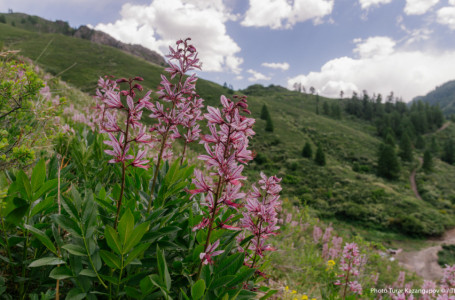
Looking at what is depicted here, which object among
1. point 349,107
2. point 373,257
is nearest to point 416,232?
point 373,257

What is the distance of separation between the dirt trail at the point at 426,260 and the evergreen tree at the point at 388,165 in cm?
1956

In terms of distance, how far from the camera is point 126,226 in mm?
1426

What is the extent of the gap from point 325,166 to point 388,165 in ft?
54.5

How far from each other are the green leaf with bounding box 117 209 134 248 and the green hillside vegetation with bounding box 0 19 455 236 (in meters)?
26.6

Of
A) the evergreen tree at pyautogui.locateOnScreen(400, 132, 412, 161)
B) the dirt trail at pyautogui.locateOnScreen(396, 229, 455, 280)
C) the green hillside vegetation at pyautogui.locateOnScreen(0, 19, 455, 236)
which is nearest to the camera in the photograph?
the dirt trail at pyautogui.locateOnScreen(396, 229, 455, 280)

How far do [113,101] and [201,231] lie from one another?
43.8 inches

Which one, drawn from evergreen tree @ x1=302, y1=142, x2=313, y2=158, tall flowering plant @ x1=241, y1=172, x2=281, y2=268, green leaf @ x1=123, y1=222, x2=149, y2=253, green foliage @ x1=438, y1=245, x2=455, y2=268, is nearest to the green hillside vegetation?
evergreen tree @ x1=302, y1=142, x2=313, y2=158

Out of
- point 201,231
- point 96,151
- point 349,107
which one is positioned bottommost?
point 201,231

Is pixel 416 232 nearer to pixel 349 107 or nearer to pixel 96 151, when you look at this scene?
pixel 96 151

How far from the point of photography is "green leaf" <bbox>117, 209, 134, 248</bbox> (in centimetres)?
141

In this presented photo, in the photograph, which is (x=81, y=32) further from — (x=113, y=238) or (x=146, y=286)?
(x=146, y=286)

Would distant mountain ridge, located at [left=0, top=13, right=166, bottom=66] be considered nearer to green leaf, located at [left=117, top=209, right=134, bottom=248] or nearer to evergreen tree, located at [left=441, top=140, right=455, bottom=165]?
evergreen tree, located at [left=441, top=140, right=455, bottom=165]

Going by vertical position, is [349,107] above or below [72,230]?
above

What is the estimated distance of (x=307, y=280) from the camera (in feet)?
16.6
